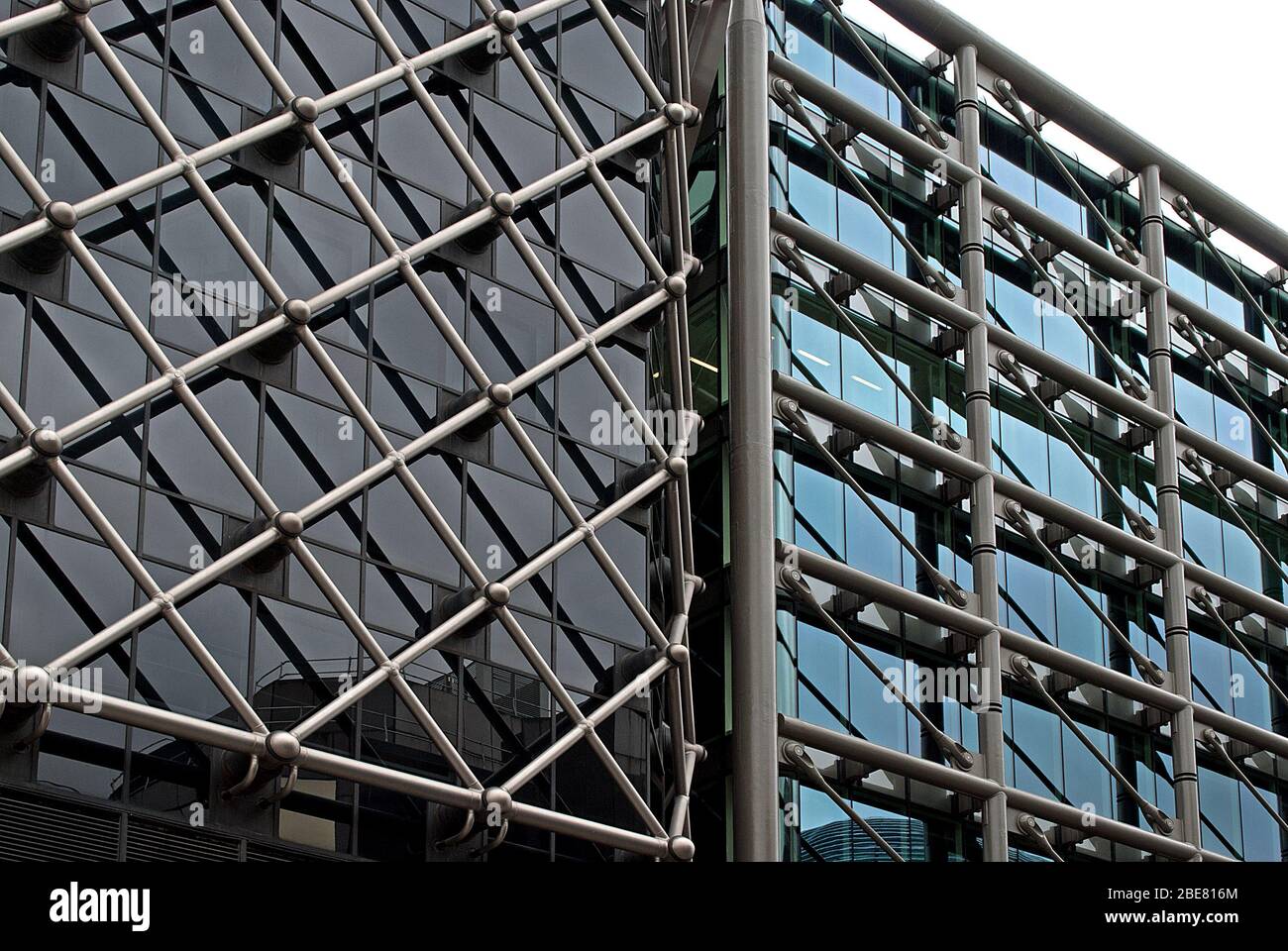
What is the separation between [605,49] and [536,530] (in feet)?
28.9

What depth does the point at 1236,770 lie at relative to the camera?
44625 mm

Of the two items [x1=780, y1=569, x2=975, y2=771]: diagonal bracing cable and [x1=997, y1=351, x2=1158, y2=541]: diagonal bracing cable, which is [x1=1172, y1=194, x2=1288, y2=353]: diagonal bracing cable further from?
[x1=780, y1=569, x2=975, y2=771]: diagonal bracing cable

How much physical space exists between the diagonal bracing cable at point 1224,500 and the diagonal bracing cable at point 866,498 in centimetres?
979

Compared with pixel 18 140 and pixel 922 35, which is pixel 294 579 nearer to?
pixel 18 140

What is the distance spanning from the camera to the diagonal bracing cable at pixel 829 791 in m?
35.1

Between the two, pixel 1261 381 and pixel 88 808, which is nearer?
pixel 88 808

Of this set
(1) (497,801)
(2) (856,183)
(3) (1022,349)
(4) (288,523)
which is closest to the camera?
(4) (288,523)

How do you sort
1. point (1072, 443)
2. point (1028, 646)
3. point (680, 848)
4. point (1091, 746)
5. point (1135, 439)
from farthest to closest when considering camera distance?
point (1135, 439), point (1072, 443), point (1091, 746), point (1028, 646), point (680, 848)

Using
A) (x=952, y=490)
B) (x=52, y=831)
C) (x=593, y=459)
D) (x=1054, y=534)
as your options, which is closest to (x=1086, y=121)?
(x=1054, y=534)

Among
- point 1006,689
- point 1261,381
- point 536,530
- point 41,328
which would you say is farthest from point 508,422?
point 1261,381

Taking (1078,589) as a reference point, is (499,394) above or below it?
above

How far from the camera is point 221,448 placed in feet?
88.1

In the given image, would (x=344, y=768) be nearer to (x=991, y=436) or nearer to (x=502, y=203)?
(x=502, y=203)

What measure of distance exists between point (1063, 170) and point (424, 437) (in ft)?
74.6
